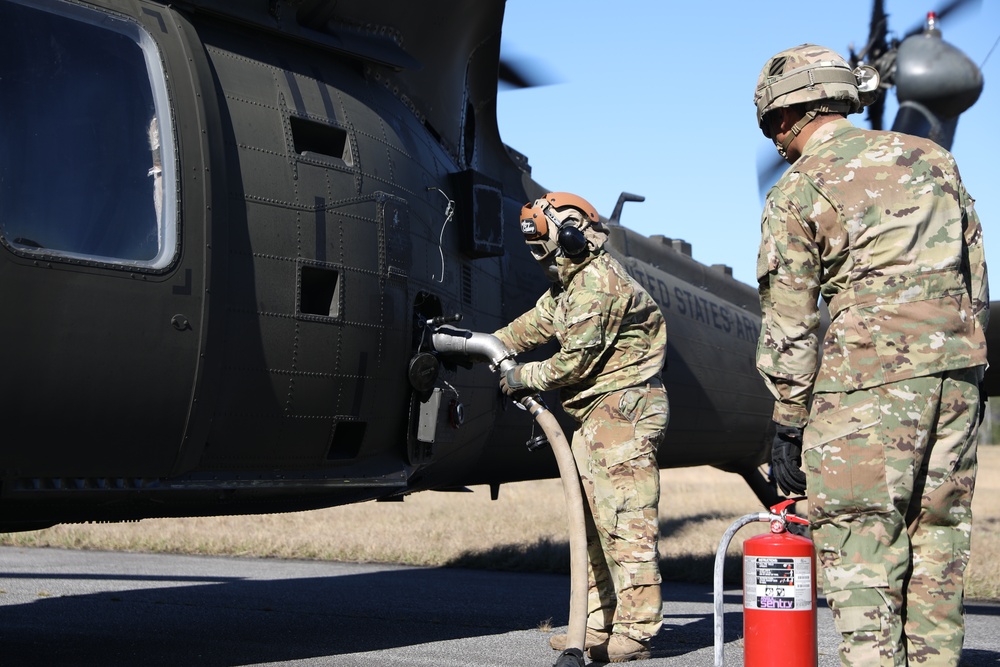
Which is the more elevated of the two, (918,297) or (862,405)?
(918,297)

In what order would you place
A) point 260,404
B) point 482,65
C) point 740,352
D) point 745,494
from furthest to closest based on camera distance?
point 745,494 → point 740,352 → point 482,65 → point 260,404

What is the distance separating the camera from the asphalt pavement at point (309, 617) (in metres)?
5.01

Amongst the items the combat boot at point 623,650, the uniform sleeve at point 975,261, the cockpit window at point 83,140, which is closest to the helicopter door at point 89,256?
→ the cockpit window at point 83,140

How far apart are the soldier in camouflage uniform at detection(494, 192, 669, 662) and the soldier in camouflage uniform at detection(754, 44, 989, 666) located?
147 centimetres

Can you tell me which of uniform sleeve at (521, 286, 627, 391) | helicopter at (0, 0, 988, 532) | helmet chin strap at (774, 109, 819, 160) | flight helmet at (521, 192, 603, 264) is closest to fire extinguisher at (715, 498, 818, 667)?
helmet chin strap at (774, 109, 819, 160)

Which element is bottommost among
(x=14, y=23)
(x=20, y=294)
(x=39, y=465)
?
(x=39, y=465)

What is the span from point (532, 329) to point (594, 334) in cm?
54

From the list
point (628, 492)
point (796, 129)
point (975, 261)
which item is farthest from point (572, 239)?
point (975, 261)

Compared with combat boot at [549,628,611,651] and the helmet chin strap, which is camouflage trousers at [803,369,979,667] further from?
combat boot at [549,628,611,651]

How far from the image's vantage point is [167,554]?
9914mm

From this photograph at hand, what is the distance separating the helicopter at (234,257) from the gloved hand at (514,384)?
390 millimetres

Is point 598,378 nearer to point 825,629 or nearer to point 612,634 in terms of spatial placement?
point 612,634

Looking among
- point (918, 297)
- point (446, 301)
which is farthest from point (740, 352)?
point (918, 297)

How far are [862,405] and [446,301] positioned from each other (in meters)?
2.66
